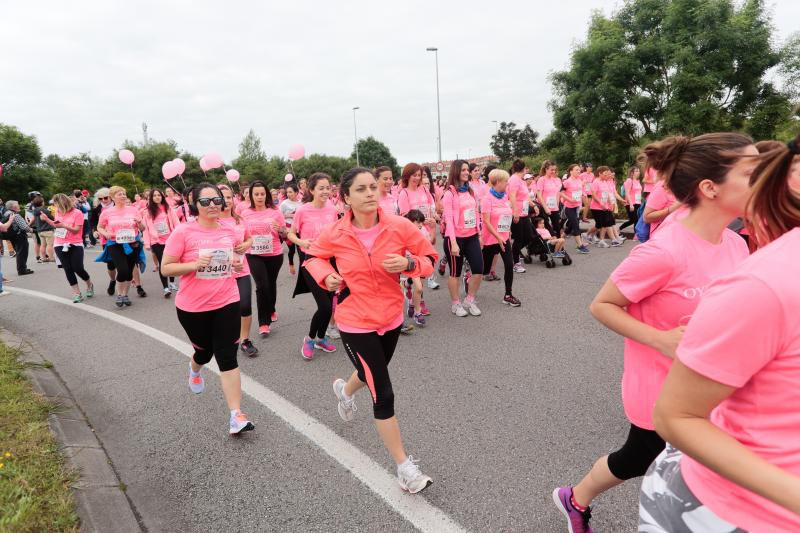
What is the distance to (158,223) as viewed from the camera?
353 inches

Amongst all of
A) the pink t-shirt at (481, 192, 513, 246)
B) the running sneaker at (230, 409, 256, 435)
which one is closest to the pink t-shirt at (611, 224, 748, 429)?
the running sneaker at (230, 409, 256, 435)

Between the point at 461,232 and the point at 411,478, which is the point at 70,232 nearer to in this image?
the point at 461,232

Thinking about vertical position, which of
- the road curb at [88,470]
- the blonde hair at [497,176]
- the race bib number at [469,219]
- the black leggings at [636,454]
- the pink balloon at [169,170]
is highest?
the pink balloon at [169,170]

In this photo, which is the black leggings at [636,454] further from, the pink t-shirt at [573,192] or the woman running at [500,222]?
the pink t-shirt at [573,192]

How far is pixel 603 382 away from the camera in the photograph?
13.6 ft

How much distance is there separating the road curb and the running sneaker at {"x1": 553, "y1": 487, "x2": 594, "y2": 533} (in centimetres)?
228

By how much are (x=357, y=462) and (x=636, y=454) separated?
5.83 feet

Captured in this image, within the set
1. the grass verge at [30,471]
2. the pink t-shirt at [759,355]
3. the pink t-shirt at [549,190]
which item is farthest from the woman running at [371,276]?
the pink t-shirt at [549,190]

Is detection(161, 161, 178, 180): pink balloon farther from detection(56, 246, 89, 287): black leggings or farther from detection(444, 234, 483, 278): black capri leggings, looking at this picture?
detection(444, 234, 483, 278): black capri leggings

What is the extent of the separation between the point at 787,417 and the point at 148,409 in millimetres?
4506

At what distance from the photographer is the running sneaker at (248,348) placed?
536 centimetres

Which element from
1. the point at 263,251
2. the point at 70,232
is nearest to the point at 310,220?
the point at 263,251

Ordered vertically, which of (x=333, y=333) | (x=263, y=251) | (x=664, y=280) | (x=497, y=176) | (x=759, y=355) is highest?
(x=497, y=176)

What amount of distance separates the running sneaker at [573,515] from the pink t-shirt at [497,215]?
15.7 ft
